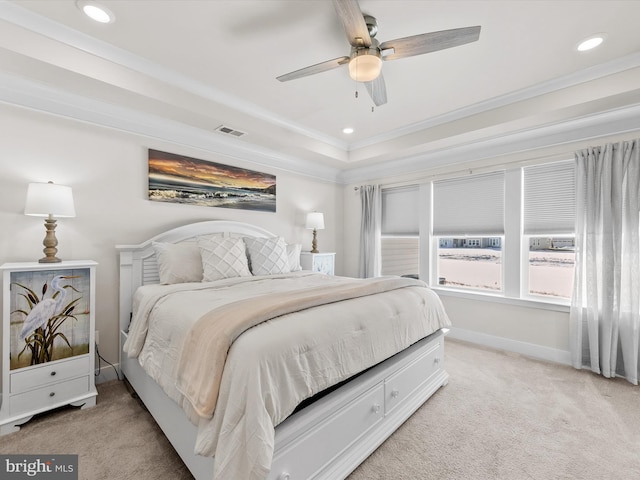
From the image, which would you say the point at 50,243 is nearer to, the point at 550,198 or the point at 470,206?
the point at 470,206

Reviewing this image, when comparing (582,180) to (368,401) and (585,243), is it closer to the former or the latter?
(585,243)

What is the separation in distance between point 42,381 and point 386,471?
241cm

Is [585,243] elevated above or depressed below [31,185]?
below

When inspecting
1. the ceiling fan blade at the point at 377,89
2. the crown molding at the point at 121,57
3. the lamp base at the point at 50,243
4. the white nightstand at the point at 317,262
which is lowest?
the white nightstand at the point at 317,262

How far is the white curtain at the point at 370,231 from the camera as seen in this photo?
4.59m

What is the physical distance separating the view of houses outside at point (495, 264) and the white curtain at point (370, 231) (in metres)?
0.97

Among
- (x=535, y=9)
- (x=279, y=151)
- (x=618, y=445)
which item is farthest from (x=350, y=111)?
(x=618, y=445)

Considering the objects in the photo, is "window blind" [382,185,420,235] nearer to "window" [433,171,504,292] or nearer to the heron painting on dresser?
"window" [433,171,504,292]

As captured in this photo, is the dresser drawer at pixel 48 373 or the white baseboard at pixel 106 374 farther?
the white baseboard at pixel 106 374

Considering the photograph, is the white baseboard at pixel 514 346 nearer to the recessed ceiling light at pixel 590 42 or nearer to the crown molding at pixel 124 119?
the recessed ceiling light at pixel 590 42

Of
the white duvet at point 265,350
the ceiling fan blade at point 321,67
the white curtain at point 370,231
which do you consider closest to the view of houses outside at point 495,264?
the white curtain at point 370,231

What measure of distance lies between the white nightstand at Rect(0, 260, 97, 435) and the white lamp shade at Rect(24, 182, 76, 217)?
38 cm

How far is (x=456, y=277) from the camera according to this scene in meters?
3.96

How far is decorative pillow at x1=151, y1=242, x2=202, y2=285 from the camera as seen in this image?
2.60 meters
